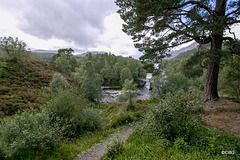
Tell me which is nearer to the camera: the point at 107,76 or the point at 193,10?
the point at 193,10

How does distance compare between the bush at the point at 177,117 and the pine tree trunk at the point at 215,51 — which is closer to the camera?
the bush at the point at 177,117

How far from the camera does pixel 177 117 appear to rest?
10.5ft

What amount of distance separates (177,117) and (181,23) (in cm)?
643

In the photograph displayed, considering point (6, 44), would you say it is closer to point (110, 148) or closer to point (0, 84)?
point (0, 84)

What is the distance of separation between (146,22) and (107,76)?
49.1 metres

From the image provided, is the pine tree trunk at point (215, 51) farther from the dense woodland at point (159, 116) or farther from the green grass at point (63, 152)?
the green grass at point (63, 152)

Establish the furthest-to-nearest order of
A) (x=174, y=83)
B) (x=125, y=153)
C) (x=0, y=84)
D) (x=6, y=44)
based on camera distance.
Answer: (x=6, y=44) < (x=174, y=83) < (x=0, y=84) < (x=125, y=153)

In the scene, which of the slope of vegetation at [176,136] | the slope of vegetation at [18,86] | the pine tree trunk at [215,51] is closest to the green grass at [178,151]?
the slope of vegetation at [176,136]

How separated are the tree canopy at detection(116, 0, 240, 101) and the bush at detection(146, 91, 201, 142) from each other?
14.0ft

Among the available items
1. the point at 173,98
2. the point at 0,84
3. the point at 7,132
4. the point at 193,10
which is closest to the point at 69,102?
the point at 7,132

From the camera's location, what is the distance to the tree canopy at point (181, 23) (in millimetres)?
5414

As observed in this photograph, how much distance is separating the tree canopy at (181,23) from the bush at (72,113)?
232 inches

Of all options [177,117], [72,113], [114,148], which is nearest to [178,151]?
[177,117]

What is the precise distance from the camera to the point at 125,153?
3.12 metres
